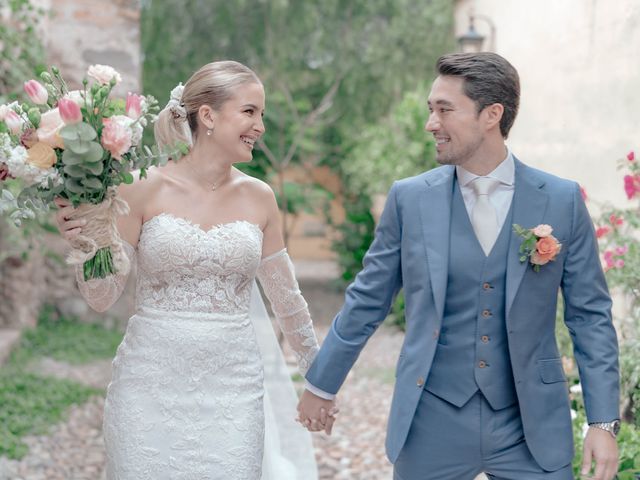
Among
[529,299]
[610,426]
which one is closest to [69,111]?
[529,299]

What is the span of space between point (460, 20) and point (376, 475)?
834 cm

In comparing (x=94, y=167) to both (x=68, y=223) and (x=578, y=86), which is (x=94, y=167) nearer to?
(x=68, y=223)

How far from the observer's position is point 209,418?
3629mm

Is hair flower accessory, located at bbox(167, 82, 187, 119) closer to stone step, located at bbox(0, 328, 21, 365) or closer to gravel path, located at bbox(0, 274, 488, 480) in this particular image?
gravel path, located at bbox(0, 274, 488, 480)

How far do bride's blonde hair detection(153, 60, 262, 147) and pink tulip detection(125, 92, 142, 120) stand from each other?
520 mm

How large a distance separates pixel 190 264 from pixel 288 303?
1.97ft

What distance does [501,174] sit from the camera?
332 cm

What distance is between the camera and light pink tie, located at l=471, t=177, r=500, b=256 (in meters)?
3.25

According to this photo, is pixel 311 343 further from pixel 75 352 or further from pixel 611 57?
pixel 75 352

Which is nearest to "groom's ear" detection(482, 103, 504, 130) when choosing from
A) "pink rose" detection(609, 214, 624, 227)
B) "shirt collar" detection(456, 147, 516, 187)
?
"shirt collar" detection(456, 147, 516, 187)

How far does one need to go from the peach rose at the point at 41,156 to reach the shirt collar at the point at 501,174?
4.26 feet

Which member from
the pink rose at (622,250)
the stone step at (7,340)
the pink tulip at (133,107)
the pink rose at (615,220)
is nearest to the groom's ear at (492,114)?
the pink tulip at (133,107)

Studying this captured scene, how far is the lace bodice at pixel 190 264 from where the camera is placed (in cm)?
362

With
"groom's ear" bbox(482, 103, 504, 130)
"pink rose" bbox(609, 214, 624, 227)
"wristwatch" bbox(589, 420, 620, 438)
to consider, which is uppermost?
"groom's ear" bbox(482, 103, 504, 130)
